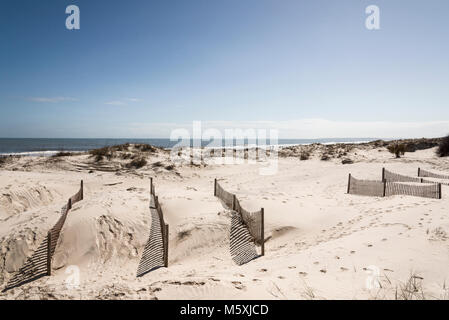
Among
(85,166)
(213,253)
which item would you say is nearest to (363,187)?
(213,253)

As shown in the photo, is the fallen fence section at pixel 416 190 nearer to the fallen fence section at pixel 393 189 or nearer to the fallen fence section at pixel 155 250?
the fallen fence section at pixel 393 189

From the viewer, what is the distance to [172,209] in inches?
419

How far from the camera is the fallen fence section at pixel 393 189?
10.6 meters

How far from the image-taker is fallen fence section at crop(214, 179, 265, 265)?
7414 millimetres

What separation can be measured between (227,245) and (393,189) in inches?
359

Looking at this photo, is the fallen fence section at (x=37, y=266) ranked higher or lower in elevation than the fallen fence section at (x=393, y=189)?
lower

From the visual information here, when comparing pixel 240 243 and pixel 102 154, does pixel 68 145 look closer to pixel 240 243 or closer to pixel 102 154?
pixel 102 154

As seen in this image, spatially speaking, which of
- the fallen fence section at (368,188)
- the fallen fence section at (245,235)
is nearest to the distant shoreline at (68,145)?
the fallen fence section at (368,188)

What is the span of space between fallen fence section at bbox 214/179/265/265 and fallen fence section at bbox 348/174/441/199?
737 centimetres

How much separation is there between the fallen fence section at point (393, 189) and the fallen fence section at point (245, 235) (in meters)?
7.37

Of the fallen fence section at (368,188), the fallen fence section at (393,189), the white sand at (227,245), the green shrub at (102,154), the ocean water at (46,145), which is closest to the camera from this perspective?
the white sand at (227,245)

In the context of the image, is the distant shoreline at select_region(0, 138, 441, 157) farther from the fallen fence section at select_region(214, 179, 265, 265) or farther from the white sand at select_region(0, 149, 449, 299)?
the fallen fence section at select_region(214, 179, 265, 265)

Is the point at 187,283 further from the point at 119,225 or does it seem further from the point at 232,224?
the point at 119,225

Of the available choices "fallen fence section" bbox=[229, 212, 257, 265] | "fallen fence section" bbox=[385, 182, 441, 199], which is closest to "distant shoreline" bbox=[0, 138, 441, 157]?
"fallen fence section" bbox=[229, 212, 257, 265]
